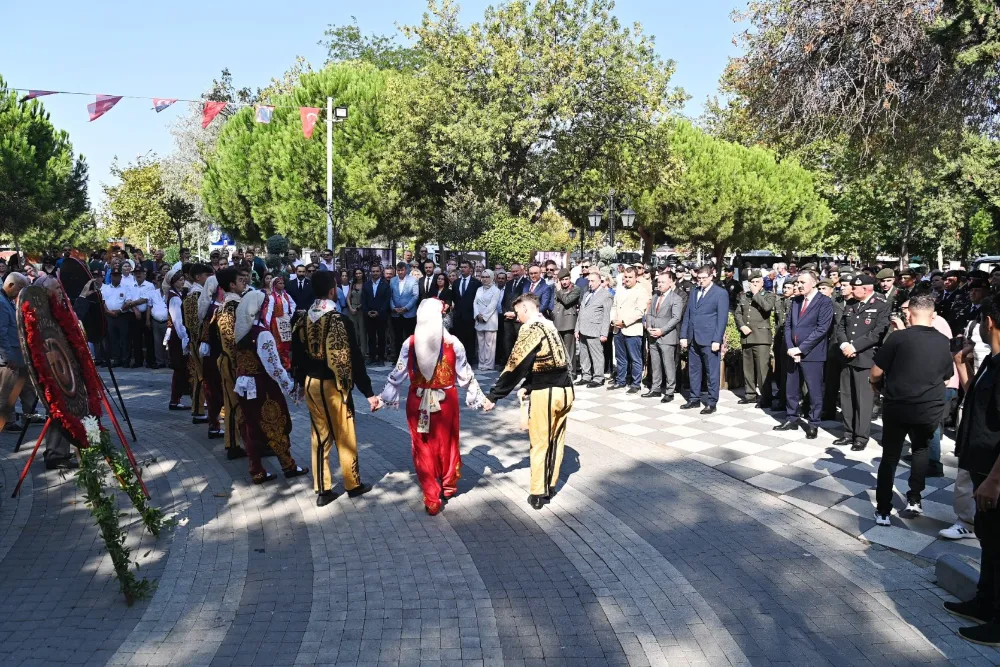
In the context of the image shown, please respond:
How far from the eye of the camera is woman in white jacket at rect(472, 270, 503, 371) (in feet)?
43.5

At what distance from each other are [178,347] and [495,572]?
6167 millimetres

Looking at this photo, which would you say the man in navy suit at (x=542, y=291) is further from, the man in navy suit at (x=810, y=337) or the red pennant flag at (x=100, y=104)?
the red pennant flag at (x=100, y=104)

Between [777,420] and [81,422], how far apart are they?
7687 mm

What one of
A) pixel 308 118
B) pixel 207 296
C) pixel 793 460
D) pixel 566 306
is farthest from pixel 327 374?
pixel 308 118

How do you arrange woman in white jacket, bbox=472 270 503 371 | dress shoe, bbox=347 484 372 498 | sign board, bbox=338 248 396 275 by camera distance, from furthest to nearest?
sign board, bbox=338 248 396 275, woman in white jacket, bbox=472 270 503 371, dress shoe, bbox=347 484 372 498

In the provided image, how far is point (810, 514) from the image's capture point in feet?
20.3

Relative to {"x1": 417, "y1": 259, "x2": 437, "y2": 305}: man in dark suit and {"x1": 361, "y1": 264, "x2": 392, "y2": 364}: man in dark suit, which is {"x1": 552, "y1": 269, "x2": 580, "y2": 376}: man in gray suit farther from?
{"x1": 361, "y1": 264, "x2": 392, "y2": 364}: man in dark suit

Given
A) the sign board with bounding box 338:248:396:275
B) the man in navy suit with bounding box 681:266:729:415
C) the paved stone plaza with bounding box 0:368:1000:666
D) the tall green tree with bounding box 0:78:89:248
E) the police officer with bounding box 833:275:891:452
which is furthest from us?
the tall green tree with bounding box 0:78:89:248

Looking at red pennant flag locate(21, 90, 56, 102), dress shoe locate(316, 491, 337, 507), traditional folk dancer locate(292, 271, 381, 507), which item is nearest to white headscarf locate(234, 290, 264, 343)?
traditional folk dancer locate(292, 271, 381, 507)

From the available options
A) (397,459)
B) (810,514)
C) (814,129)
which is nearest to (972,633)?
(810,514)

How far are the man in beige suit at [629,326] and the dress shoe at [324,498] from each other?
6144 mm

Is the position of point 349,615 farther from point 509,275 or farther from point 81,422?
point 509,275

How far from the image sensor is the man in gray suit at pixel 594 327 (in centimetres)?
1184

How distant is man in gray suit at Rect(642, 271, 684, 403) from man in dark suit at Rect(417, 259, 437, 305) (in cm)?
450
